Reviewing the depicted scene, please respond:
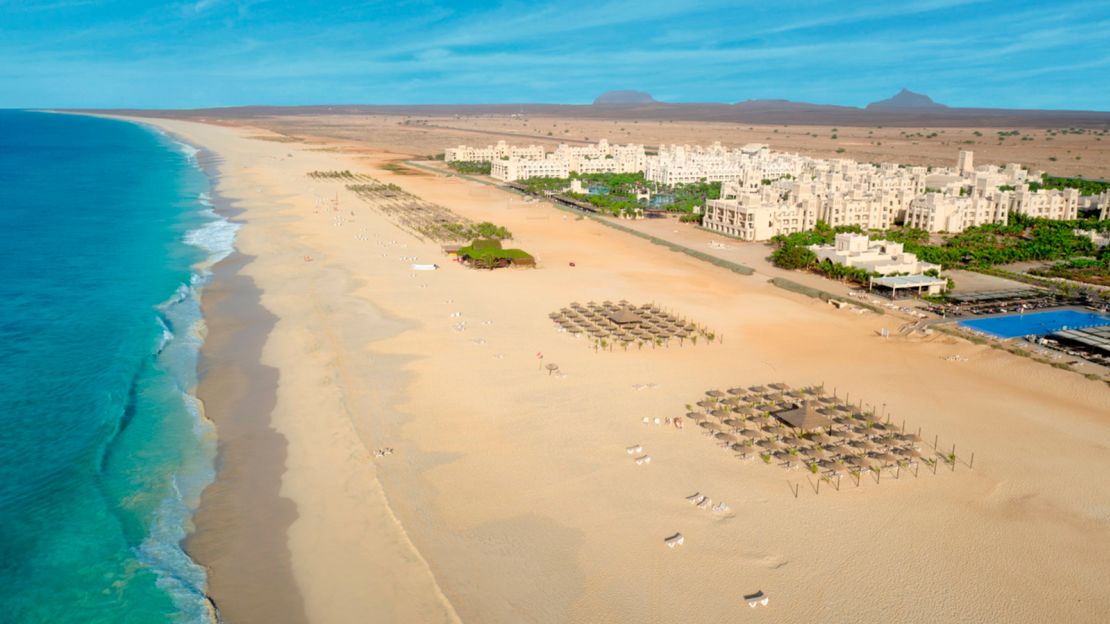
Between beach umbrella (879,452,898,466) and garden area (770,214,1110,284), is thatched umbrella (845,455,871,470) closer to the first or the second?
beach umbrella (879,452,898,466)

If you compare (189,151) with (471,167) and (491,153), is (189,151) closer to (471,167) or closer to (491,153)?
(491,153)

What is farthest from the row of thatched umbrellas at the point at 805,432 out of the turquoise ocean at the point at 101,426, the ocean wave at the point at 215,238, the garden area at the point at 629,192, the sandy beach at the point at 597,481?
the garden area at the point at 629,192

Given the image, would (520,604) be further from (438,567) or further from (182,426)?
(182,426)

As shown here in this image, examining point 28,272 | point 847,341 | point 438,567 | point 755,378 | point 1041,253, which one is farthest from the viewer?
point 1041,253

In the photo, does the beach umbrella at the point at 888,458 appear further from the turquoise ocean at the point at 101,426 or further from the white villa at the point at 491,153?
the white villa at the point at 491,153

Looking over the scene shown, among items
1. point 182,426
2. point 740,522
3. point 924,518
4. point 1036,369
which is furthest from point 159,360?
point 1036,369

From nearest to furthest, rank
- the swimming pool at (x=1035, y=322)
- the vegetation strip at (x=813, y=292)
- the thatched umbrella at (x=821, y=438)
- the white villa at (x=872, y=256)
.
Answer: the thatched umbrella at (x=821, y=438) → the swimming pool at (x=1035, y=322) → the vegetation strip at (x=813, y=292) → the white villa at (x=872, y=256)

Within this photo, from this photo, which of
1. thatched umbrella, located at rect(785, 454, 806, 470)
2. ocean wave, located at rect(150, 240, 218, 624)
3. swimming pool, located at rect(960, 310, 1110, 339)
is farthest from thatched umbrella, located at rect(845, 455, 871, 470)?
ocean wave, located at rect(150, 240, 218, 624)
